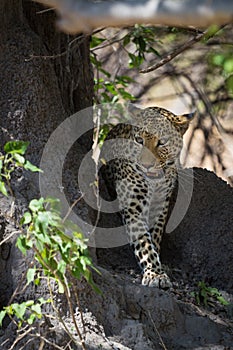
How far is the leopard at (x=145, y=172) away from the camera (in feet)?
19.5

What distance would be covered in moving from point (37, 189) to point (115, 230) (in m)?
1.51

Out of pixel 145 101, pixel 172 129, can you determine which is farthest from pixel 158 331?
pixel 145 101

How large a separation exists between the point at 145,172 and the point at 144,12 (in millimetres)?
4881

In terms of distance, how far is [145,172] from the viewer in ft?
19.8

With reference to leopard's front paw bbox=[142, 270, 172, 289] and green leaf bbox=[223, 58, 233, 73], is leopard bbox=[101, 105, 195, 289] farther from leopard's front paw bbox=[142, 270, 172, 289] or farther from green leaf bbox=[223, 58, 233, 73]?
green leaf bbox=[223, 58, 233, 73]

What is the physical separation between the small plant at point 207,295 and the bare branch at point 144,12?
4.27 meters

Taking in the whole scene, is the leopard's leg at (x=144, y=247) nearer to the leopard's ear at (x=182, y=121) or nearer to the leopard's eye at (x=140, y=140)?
the leopard's eye at (x=140, y=140)

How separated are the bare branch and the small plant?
14.0 feet

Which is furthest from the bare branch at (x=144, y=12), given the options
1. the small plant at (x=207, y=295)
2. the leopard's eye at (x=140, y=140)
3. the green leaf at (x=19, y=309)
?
the leopard's eye at (x=140, y=140)

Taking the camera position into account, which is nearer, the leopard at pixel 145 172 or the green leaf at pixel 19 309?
the green leaf at pixel 19 309

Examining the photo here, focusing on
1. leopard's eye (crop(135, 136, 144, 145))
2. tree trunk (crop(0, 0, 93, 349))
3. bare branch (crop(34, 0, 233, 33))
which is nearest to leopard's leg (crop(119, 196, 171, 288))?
leopard's eye (crop(135, 136, 144, 145))

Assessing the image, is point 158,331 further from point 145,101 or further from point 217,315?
point 145,101

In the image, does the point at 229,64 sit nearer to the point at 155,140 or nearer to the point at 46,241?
the point at 46,241

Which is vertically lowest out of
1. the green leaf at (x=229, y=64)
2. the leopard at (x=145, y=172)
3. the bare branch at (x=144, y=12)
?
the bare branch at (x=144, y=12)
